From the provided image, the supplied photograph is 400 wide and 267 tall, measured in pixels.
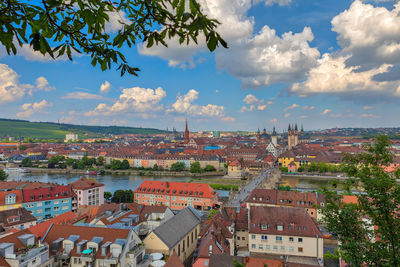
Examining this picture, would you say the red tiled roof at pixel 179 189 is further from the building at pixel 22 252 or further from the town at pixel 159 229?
the building at pixel 22 252

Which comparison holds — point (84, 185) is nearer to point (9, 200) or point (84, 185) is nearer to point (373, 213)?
point (9, 200)

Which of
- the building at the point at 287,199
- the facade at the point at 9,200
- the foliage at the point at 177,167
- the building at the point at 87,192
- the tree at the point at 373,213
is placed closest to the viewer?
the tree at the point at 373,213

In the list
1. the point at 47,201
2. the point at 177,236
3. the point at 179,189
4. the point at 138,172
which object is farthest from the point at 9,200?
the point at 138,172

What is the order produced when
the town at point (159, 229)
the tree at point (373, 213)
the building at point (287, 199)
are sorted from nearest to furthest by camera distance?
1. the tree at point (373, 213)
2. the town at point (159, 229)
3. the building at point (287, 199)

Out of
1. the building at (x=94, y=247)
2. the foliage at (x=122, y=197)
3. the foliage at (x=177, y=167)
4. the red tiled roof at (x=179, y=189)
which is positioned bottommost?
the foliage at (x=177, y=167)

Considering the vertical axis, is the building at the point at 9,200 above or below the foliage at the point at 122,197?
above

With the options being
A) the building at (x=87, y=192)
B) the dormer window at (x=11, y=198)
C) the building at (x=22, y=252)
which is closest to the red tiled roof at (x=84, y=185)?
the building at (x=87, y=192)
